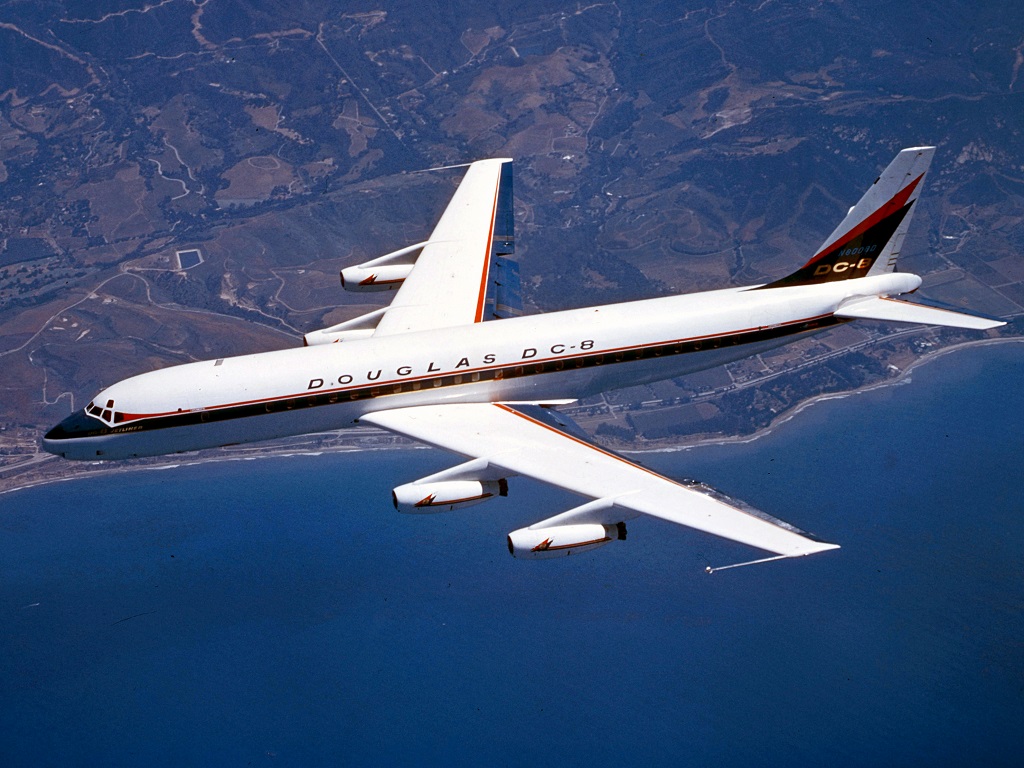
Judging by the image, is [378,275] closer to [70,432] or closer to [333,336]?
[333,336]

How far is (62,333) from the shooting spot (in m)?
105

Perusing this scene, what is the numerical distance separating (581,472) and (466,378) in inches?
332

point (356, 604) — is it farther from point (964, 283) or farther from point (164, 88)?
point (164, 88)

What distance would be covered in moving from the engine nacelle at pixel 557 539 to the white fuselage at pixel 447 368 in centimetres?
1037

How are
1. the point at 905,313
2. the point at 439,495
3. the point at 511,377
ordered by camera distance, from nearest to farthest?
the point at 439,495
the point at 511,377
the point at 905,313

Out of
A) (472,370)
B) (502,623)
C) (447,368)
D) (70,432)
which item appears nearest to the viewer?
(70,432)

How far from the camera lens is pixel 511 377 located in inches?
1708

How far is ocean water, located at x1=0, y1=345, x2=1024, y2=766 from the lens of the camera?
67625 mm

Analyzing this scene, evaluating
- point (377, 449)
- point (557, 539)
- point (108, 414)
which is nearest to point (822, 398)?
point (377, 449)

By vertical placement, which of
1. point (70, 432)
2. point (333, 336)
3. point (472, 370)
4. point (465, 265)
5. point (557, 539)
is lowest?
point (557, 539)

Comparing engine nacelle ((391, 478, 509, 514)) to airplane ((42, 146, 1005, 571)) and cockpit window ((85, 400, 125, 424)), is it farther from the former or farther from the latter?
cockpit window ((85, 400, 125, 424))

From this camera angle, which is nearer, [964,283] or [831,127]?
[964,283]

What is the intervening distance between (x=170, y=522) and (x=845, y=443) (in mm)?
79639

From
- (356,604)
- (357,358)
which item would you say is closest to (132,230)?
(356,604)
